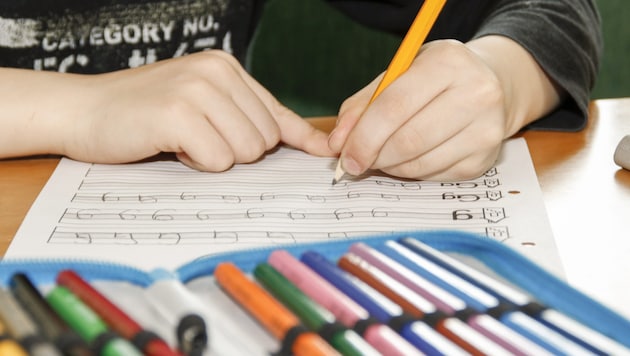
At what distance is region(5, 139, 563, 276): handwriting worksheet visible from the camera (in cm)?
48

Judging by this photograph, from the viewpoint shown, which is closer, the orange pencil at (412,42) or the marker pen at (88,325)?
the marker pen at (88,325)

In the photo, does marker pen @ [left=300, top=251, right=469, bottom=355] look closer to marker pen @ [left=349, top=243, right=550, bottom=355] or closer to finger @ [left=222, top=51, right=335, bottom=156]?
marker pen @ [left=349, top=243, right=550, bottom=355]

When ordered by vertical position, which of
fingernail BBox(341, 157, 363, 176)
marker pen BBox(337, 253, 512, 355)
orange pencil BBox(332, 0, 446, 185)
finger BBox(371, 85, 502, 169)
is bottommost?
fingernail BBox(341, 157, 363, 176)

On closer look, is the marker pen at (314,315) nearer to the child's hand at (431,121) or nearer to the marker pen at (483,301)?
the marker pen at (483,301)

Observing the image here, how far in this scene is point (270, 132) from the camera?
2.04 feet

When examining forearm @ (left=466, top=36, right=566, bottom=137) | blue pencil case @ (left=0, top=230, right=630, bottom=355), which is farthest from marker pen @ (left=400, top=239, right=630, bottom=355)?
forearm @ (left=466, top=36, right=566, bottom=137)

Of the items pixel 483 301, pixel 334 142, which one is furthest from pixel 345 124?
pixel 483 301

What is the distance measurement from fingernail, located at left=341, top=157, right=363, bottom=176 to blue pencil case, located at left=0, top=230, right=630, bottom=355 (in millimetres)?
114

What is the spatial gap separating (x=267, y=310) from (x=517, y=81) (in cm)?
37

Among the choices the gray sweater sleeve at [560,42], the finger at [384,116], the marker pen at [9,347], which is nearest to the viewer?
the marker pen at [9,347]

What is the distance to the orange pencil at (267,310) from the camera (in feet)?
1.06

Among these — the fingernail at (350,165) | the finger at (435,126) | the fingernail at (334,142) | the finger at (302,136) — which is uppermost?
the finger at (435,126)

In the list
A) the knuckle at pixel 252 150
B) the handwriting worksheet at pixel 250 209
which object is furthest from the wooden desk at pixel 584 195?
the knuckle at pixel 252 150

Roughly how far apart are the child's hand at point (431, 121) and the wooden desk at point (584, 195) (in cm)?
6
